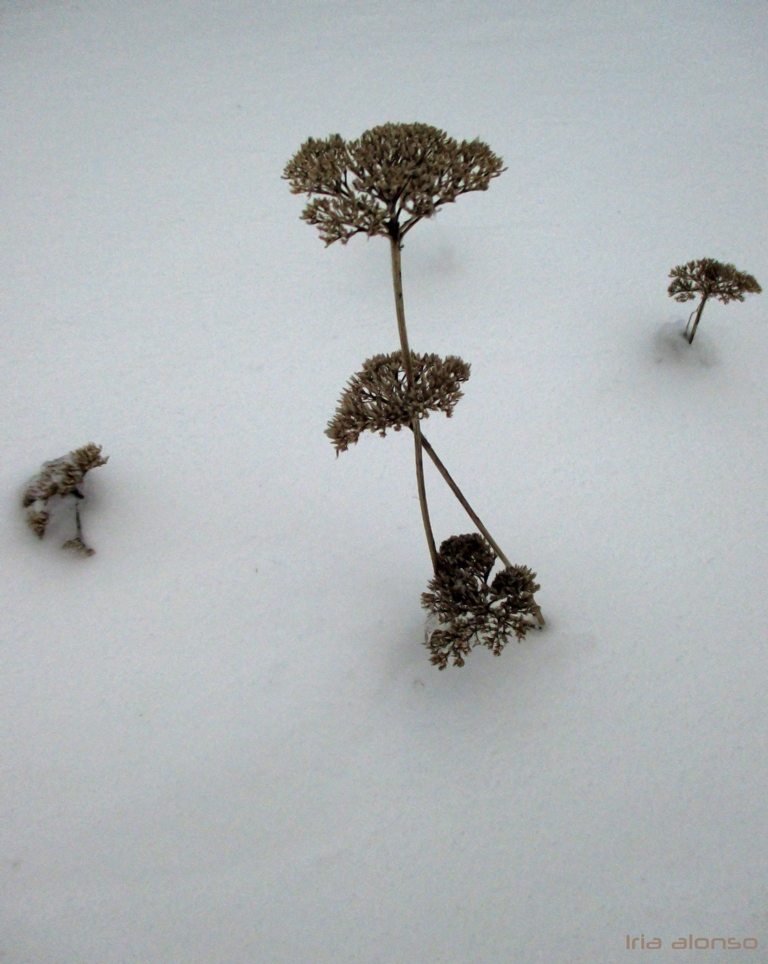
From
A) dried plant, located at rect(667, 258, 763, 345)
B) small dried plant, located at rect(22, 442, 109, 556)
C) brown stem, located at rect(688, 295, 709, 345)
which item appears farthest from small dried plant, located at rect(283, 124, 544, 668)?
brown stem, located at rect(688, 295, 709, 345)

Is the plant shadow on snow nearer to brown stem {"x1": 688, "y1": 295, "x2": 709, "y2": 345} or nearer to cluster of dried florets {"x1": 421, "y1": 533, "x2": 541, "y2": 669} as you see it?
brown stem {"x1": 688, "y1": 295, "x2": 709, "y2": 345}

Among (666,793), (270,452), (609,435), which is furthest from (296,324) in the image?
(666,793)

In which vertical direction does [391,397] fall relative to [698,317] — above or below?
below

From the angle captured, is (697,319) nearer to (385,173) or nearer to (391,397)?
Answer: (391,397)

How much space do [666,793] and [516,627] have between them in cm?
81

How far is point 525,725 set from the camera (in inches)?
115

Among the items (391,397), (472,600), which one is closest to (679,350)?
(472,600)

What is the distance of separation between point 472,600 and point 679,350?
8.08ft

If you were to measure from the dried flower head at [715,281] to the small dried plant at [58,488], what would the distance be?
3154 mm

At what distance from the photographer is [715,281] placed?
3967 mm

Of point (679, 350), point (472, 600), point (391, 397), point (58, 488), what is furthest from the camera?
point (679, 350)

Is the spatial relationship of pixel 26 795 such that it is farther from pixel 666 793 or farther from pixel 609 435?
pixel 609 435

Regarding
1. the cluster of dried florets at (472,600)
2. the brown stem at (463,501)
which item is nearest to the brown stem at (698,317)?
the brown stem at (463,501)

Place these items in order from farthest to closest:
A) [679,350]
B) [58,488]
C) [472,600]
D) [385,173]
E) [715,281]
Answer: [679,350] < [715,281] < [58,488] < [472,600] < [385,173]
